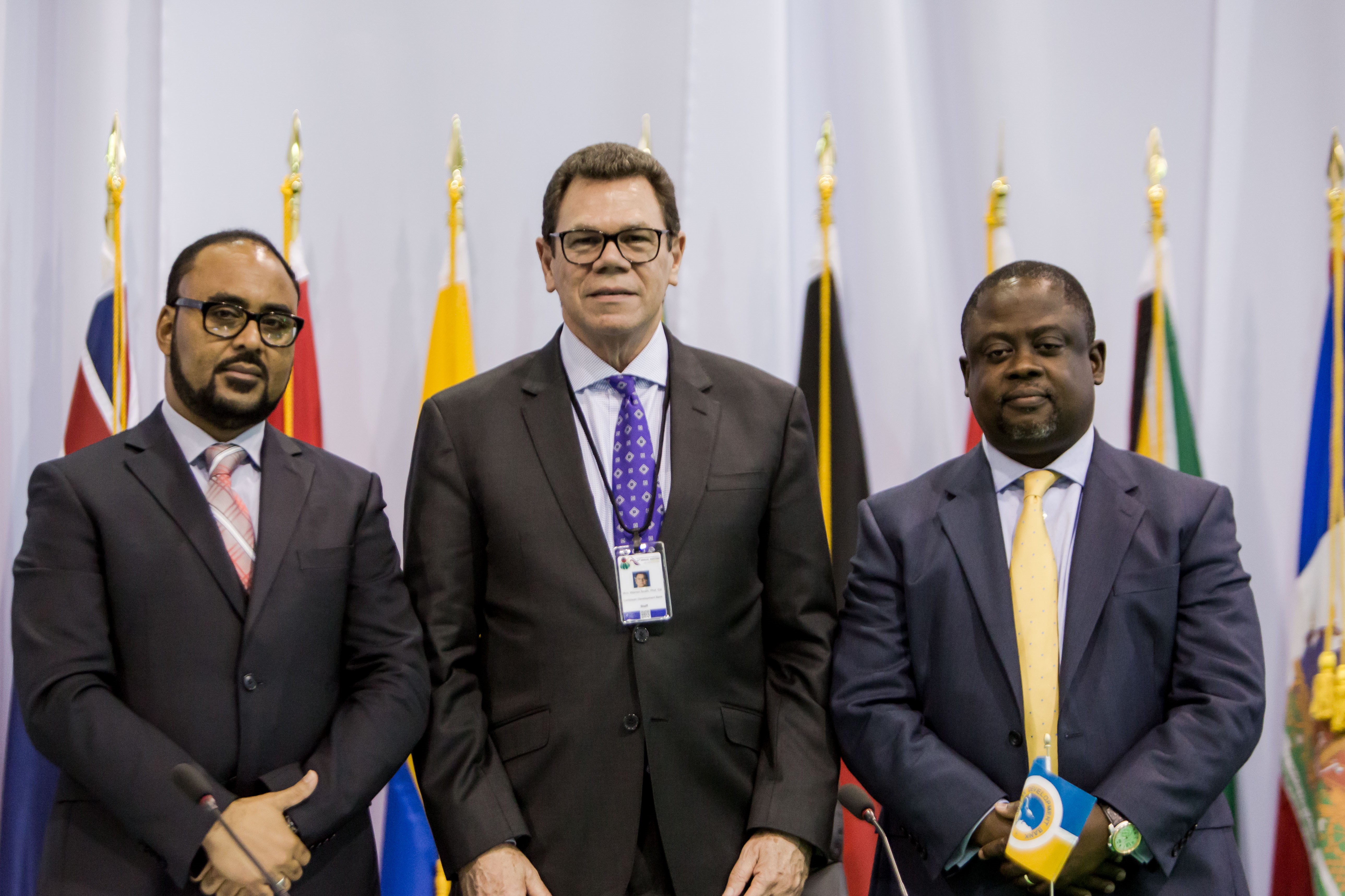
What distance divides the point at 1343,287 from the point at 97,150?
3.62 metres

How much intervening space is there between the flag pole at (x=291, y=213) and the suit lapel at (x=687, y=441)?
58.3 inches

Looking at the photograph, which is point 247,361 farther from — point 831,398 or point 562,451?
point 831,398

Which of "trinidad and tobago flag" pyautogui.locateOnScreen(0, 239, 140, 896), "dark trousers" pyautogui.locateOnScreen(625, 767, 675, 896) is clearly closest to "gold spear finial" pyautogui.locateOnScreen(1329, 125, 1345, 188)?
"trinidad and tobago flag" pyautogui.locateOnScreen(0, 239, 140, 896)

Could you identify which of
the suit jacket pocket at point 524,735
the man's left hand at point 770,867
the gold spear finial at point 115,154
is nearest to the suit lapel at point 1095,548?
the man's left hand at point 770,867

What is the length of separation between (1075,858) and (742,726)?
0.59 meters

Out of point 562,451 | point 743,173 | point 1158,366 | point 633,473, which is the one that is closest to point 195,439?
point 562,451

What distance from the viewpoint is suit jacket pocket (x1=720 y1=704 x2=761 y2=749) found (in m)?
2.08

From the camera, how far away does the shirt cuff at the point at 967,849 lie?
1.89 m

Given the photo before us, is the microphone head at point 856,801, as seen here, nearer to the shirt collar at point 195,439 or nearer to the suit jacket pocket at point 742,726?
the suit jacket pocket at point 742,726

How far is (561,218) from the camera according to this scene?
223cm

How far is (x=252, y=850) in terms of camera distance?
180 centimetres

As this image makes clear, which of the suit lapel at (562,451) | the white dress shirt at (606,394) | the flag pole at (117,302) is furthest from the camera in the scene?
the flag pole at (117,302)

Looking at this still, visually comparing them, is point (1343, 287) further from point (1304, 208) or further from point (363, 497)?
point (363, 497)

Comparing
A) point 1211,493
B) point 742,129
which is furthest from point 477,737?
point 742,129
